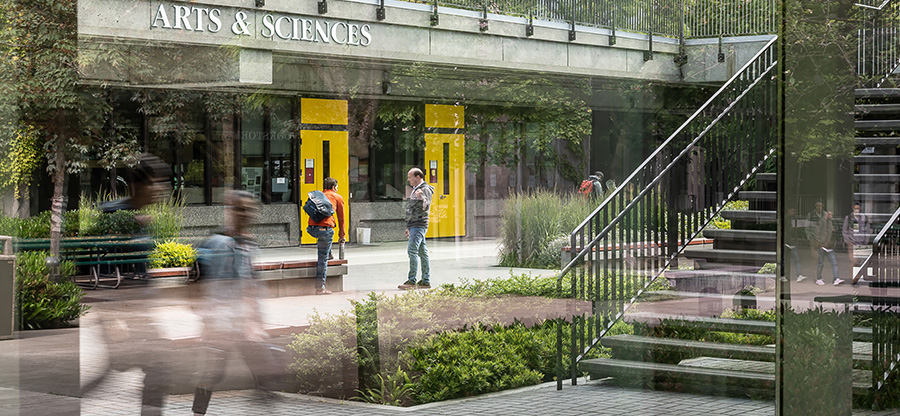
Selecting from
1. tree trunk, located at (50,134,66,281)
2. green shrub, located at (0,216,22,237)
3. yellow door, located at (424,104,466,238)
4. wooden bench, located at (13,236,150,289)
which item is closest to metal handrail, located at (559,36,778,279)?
yellow door, located at (424,104,466,238)

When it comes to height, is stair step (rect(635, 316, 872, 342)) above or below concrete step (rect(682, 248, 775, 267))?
below

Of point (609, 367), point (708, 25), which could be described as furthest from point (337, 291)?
point (708, 25)

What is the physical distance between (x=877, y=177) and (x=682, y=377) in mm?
2058

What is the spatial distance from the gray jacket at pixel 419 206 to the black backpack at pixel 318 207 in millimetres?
467

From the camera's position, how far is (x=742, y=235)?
5.98 metres

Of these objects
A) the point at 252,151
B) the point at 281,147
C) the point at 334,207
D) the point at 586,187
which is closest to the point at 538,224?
the point at 586,187

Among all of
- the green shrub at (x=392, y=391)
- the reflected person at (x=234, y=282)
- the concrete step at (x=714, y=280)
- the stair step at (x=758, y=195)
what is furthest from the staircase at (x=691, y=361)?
the reflected person at (x=234, y=282)

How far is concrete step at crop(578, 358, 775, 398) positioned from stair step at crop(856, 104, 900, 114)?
5.95ft

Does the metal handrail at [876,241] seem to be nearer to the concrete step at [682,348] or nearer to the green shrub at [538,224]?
the concrete step at [682,348]

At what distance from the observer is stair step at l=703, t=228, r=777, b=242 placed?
596 centimetres

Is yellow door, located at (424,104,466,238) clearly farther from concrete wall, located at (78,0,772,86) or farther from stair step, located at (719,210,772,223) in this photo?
stair step, located at (719,210,772,223)

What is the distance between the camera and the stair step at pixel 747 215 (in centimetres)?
599

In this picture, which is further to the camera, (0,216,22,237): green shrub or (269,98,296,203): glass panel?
(0,216,22,237): green shrub

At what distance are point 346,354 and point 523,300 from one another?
111 centimetres
